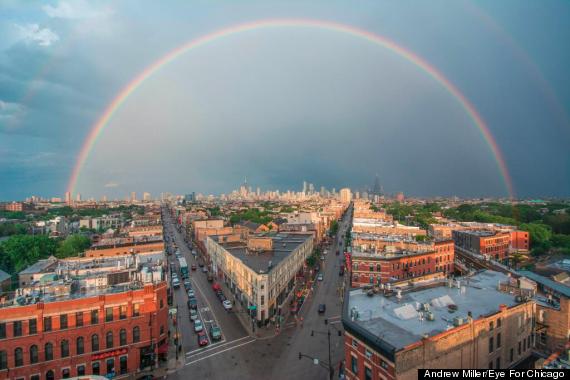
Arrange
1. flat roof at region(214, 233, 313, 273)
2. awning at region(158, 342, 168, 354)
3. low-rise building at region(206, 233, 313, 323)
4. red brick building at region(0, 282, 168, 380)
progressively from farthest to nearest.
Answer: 1. flat roof at region(214, 233, 313, 273)
2. low-rise building at region(206, 233, 313, 323)
3. awning at region(158, 342, 168, 354)
4. red brick building at region(0, 282, 168, 380)

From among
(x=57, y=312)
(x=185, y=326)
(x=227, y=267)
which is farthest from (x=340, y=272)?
(x=57, y=312)

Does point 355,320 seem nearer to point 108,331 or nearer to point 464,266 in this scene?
point 108,331

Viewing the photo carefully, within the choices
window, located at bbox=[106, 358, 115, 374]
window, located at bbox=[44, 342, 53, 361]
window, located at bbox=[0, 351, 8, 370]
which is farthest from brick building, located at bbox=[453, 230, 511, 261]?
window, located at bbox=[0, 351, 8, 370]

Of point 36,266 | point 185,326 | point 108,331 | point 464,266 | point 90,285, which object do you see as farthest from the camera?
point 464,266

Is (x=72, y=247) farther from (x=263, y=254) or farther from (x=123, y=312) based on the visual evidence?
(x=123, y=312)

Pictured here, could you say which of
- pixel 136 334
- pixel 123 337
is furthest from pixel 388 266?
pixel 123 337

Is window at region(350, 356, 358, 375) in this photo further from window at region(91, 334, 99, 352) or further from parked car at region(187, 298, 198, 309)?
parked car at region(187, 298, 198, 309)
